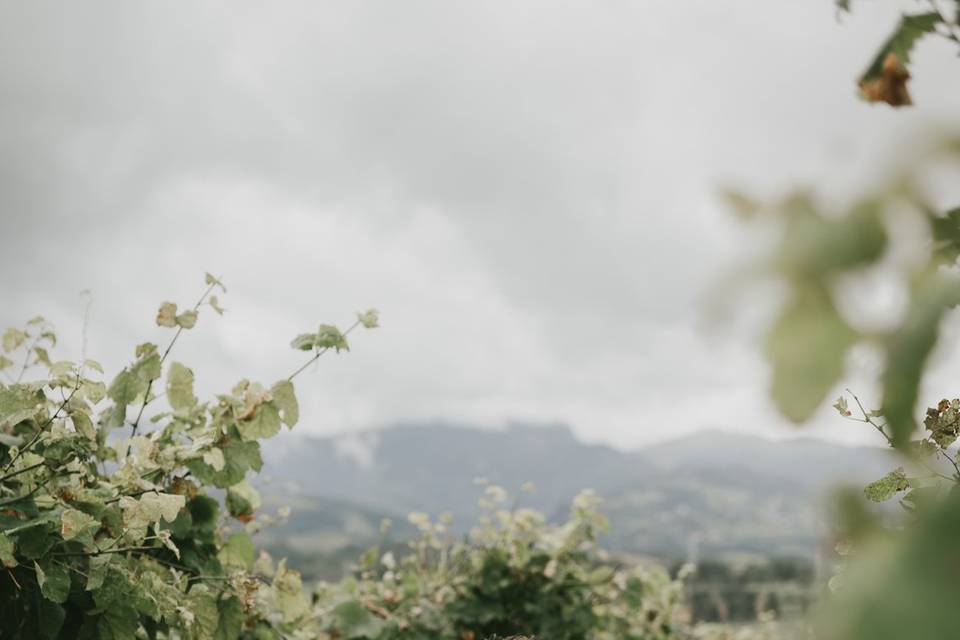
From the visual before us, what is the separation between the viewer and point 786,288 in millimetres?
560

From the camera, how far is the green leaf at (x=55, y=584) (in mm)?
2254

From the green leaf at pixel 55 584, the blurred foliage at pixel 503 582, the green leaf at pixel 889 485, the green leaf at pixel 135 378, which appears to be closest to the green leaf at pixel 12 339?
the green leaf at pixel 135 378

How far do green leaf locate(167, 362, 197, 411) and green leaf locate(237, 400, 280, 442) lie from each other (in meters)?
0.41

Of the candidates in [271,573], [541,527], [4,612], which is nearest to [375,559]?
[541,527]

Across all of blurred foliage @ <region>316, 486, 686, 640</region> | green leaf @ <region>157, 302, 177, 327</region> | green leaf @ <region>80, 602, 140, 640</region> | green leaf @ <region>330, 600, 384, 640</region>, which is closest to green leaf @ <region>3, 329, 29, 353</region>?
green leaf @ <region>157, 302, 177, 327</region>

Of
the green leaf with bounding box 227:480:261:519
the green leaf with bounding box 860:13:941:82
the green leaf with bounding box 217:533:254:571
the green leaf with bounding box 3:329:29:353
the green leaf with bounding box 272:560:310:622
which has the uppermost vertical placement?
the green leaf with bounding box 3:329:29:353

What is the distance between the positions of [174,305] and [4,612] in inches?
47.5

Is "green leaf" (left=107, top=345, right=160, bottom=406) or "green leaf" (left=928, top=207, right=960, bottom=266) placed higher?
"green leaf" (left=107, top=345, right=160, bottom=406)

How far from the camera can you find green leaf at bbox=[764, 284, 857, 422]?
559 mm

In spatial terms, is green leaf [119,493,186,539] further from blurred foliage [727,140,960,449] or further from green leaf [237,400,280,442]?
blurred foliage [727,140,960,449]

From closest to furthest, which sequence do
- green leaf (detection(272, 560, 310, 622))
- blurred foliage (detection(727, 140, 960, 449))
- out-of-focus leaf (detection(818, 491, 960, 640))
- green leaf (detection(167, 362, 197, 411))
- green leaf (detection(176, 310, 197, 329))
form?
out-of-focus leaf (detection(818, 491, 960, 640)) < blurred foliage (detection(727, 140, 960, 449)) < green leaf (detection(176, 310, 197, 329)) < green leaf (detection(167, 362, 197, 411)) < green leaf (detection(272, 560, 310, 622))

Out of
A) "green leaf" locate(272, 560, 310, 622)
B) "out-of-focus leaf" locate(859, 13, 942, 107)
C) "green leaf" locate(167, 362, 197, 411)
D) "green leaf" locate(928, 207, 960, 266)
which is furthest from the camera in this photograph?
"green leaf" locate(272, 560, 310, 622)

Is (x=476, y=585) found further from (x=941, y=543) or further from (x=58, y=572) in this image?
(x=941, y=543)

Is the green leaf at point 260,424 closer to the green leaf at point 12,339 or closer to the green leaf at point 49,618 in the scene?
the green leaf at point 49,618
